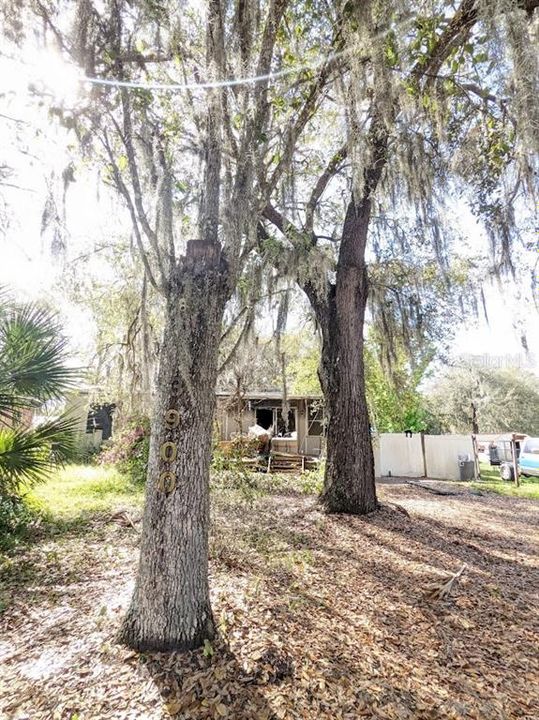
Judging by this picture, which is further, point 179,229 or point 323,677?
point 179,229

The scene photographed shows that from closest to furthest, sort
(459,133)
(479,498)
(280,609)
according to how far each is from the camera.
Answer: (280,609), (459,133), (479,498)

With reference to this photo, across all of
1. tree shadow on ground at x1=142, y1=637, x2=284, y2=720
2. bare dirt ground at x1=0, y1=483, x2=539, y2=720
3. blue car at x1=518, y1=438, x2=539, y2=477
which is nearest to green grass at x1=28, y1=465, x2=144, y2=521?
bare dirt ground at x1=0, y1=483, x2=539, y2=720

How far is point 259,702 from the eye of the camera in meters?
1.97

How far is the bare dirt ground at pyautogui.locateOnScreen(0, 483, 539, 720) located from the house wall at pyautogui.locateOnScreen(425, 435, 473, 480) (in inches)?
320

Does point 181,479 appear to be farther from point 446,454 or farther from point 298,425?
point 298,425

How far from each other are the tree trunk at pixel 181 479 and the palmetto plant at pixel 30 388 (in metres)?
2.29

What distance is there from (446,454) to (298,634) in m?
11.3

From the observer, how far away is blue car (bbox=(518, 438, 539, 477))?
12.4 metres

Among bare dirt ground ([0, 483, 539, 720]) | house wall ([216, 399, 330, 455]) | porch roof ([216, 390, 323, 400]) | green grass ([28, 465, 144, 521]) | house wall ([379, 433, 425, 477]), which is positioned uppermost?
porch roof ([216, 390, 323, 400])

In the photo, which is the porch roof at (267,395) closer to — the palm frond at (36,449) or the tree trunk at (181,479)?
the palm frond at (36,449)

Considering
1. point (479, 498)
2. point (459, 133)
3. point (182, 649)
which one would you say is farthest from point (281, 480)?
point (459, 133)

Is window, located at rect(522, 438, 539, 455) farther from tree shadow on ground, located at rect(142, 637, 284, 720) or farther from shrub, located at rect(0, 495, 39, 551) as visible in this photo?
shrub, located at rect(0, 495, 39, 551)

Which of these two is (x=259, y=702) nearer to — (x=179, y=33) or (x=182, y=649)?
(x=182, y=649)

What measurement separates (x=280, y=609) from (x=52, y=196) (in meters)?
4.33
